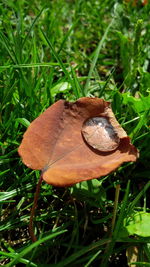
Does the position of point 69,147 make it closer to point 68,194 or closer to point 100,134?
point 100,134

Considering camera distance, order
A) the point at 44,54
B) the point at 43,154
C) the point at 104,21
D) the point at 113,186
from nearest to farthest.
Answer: the point at 43,154, the point at 113,186, the point at 44,54, the point at 104,21

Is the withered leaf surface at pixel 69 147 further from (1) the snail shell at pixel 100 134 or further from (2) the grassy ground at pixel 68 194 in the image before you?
(2) the grassy ground at pixel 68 194

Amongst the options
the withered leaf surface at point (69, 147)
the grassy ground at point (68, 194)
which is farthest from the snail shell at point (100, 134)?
the grassy ground at point (68, 194)

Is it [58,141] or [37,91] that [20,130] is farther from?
[58,141]

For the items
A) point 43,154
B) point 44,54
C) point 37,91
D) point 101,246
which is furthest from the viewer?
point 44,54

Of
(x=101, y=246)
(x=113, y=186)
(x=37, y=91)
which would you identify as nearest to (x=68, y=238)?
(x=101, y=246)

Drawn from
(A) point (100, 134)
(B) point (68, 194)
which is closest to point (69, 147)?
(A) point (100, 134)

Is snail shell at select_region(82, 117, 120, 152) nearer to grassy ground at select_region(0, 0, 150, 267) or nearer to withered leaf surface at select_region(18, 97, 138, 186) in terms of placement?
withered leaf surface at select_region(18, 97, 138, 186)

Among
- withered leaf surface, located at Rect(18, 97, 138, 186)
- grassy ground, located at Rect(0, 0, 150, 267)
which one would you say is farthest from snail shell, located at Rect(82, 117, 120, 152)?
grassy ground, located at Rect(0, 0, 150, 267)
